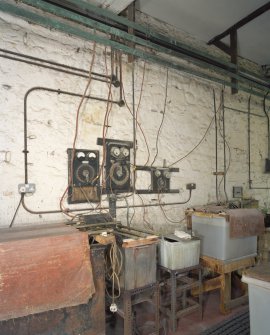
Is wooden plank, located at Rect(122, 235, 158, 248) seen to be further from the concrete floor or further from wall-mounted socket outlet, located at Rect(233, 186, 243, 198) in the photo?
wall-mounted socket outlet, located at Rect(233, 186, 243, 198)

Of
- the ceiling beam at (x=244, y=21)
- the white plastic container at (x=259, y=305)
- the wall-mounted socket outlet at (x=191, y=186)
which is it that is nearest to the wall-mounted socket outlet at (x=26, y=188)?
the white plastic container at (x=259, y=305)

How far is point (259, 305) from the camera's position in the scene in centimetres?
132

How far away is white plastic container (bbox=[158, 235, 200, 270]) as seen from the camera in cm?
217

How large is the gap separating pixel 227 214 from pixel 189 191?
0.79m

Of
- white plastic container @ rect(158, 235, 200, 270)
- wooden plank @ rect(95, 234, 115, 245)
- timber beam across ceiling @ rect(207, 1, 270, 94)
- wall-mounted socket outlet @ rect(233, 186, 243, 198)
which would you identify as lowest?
white plastic container @ rect(158, 235, 200, 270)

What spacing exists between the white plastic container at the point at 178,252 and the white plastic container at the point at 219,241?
14.0 inches

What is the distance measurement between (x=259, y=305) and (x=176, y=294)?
1.13 meters

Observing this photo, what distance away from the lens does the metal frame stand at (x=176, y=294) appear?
2133 mm

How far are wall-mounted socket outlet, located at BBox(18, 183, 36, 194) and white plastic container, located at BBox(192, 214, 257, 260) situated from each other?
1.71m

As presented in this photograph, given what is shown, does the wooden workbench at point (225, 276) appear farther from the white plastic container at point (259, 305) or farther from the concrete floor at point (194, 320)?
the white plastic container at point (259, 305)

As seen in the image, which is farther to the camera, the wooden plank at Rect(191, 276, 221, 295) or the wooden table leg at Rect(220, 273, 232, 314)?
the wooden plank at Rect(191, 276, 221, 295)

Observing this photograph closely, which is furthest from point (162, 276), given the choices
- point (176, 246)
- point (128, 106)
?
point (128, 106)

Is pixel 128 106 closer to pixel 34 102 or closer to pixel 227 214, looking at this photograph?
pixel 34 102

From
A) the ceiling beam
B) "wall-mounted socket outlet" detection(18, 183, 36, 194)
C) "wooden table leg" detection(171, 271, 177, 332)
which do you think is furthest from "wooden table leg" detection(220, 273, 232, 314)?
the ceiling beam
